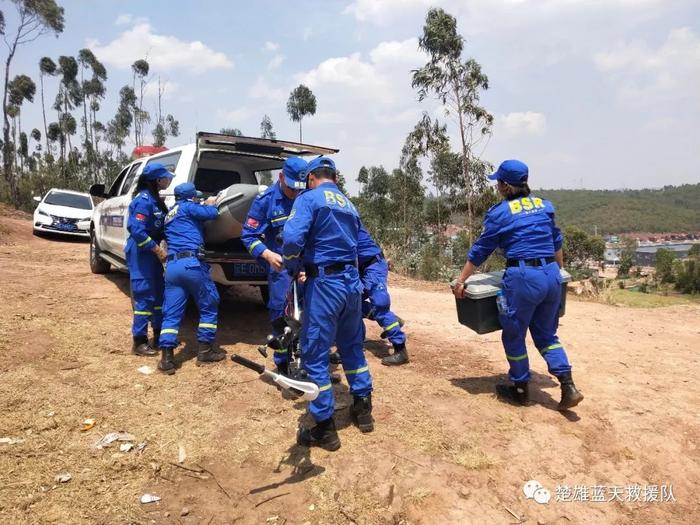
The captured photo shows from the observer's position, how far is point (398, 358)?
15.0 feet

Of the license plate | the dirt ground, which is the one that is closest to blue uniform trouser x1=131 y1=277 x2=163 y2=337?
the dirt ground

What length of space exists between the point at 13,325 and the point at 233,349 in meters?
2.18

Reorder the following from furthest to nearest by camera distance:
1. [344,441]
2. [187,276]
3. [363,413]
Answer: [187,276], [363,413], [344,441]

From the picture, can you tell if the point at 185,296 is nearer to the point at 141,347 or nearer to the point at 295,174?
the point at 141,347

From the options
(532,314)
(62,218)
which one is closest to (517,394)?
(532,314)

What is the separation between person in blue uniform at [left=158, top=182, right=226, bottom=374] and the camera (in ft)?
13.9

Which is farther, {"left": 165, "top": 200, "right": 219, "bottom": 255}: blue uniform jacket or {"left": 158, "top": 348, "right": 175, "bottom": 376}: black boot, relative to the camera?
{"left": 165, "top": 200, "right": 219, "bottom": 255}: blue uniform jacket

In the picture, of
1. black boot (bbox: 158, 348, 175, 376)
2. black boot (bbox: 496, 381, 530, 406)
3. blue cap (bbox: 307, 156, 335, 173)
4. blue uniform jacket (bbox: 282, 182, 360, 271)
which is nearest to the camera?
blue uniform jacket (bbox: 282, 182, 360, 271)

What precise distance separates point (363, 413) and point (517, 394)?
51.7 inches

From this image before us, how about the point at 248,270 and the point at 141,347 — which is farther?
the point at 248,270

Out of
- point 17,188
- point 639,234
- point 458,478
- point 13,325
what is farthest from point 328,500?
point 639,234

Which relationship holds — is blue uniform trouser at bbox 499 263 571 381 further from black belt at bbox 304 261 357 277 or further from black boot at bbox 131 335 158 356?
black boot at bbox 131 335 158 356

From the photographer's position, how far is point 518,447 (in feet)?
10.1

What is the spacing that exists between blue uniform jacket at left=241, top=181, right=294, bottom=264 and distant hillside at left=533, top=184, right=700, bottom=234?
122 meters
